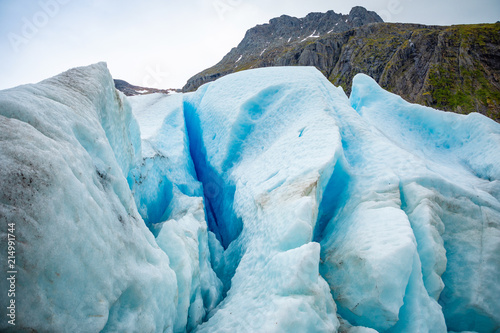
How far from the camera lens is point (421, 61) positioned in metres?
45.2

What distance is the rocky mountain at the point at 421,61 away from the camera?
37.3 meters

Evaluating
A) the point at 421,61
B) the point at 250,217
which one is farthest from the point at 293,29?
the point at 250,217

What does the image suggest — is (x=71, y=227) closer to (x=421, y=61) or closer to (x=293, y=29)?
(x=421, y=61)

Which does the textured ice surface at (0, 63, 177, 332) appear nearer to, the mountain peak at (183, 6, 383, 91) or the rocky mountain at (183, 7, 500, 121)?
the rocky mountain at (183, 7, 500, 121)

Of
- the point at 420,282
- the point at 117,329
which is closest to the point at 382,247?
the point at 420,282

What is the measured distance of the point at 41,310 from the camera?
190 centimetres

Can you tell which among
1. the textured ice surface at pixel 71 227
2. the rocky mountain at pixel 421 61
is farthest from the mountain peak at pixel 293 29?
the textured ice surface at pixel 71 227

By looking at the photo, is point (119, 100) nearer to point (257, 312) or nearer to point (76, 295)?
point (76, 295)

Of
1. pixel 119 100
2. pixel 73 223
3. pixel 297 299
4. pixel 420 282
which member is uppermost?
pixel 119 100

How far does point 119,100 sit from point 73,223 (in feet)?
11.8

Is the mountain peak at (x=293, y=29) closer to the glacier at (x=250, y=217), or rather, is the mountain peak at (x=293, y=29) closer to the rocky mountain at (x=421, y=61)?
the rocky mountain at (x=421, y=61)

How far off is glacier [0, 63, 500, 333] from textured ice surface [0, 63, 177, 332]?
0.04 ft

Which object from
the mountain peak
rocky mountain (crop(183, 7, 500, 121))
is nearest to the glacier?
rocky mountain (crop(183, 7, 500, 121))

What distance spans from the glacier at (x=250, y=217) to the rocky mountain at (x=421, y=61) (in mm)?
39246
